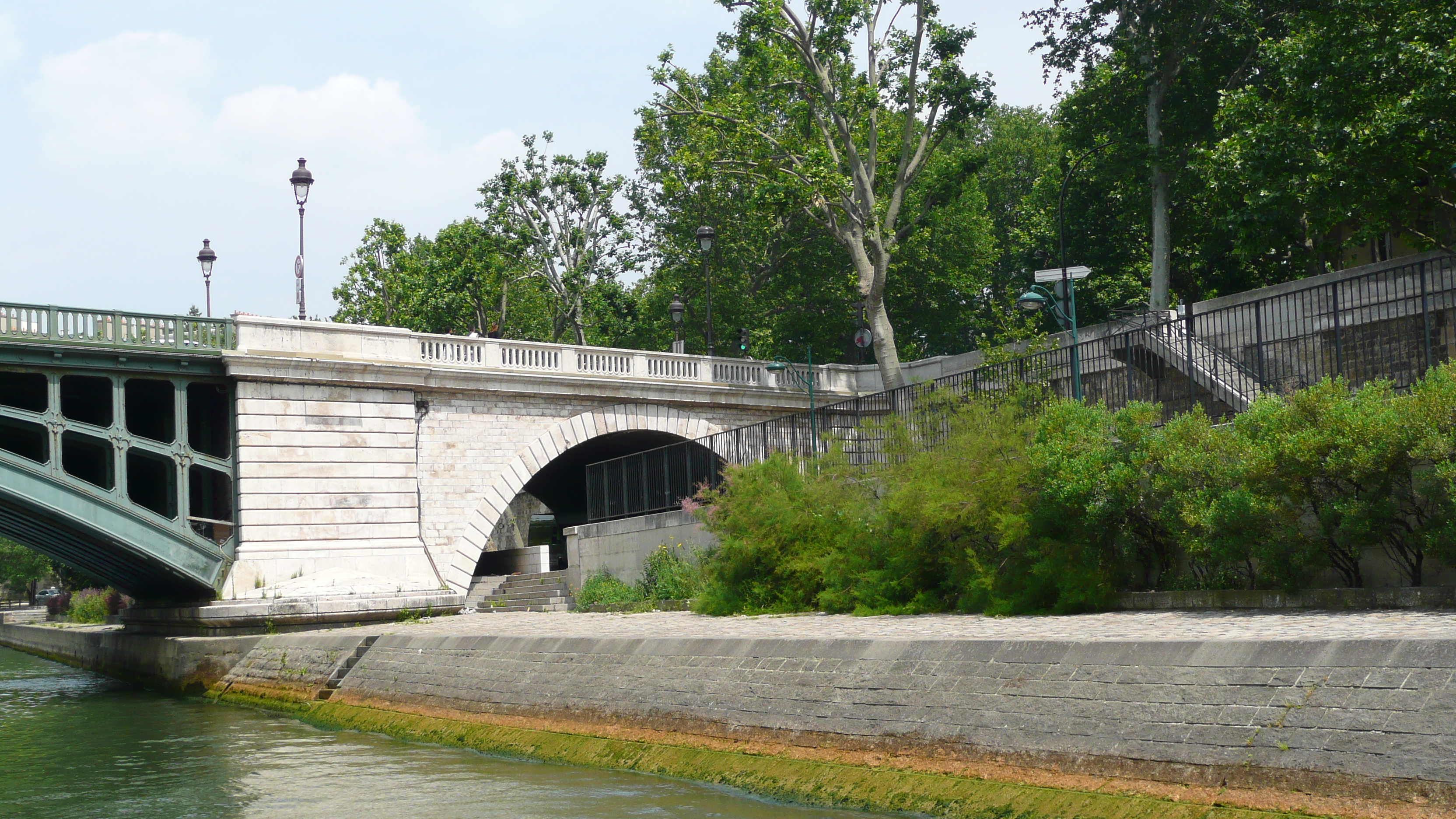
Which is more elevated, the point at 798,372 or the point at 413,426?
the point at 798,372

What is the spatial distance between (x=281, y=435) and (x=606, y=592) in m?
7.89

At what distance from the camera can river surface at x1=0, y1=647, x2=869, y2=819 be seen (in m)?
10.4

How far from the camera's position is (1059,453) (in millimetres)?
13602

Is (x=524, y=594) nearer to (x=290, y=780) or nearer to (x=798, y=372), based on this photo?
(x=798, y=372)

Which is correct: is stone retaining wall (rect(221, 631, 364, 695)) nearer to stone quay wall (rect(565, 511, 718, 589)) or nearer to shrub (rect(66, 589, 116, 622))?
stone quay wall (rect(565, 511, 718, 589))

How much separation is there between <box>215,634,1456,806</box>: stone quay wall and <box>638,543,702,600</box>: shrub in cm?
814

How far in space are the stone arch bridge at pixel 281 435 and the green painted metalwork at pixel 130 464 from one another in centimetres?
5

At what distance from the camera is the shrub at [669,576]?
2189 centimetres

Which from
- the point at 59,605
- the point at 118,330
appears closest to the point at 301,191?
the point at 118,330

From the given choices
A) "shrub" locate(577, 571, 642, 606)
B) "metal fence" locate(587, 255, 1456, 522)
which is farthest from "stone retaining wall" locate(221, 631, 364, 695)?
"metal fence" locate(587, 255, 1456, 522)

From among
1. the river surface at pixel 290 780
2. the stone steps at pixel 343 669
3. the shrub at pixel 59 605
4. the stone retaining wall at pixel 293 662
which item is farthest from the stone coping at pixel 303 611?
the shrub at pixel 59 605

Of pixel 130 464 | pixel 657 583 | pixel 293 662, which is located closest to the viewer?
pixel 293 662

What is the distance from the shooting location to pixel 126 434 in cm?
2486

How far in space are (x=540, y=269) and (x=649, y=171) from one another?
22.9ft
